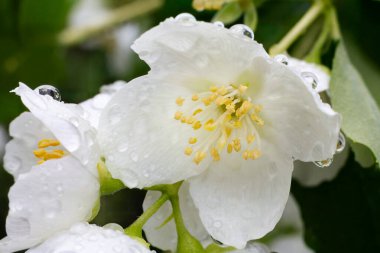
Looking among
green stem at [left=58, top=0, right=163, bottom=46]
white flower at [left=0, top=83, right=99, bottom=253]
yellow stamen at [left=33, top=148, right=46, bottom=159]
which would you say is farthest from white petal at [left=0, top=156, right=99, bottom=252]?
green stem at [left=58, top=0, right=163, bottom=46]

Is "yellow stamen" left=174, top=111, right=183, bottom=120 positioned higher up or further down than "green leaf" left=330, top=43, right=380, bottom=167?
higher up

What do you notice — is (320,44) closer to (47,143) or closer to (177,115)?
(177,115)

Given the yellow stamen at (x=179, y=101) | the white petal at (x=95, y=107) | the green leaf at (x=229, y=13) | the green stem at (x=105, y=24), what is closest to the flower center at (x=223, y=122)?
the yellow stamen at (x=179, y=101)

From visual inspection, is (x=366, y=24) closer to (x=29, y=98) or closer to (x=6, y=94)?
(x=29, y=98)

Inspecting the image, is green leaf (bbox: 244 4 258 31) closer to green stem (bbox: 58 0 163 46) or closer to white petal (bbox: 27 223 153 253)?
white petal (bbox: 27 223 153 253)

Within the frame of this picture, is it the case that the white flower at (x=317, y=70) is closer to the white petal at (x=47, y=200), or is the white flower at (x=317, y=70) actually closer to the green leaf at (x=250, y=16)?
the green leaf at (x=250, y=16)

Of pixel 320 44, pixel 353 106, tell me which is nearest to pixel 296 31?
pixel 320 44
